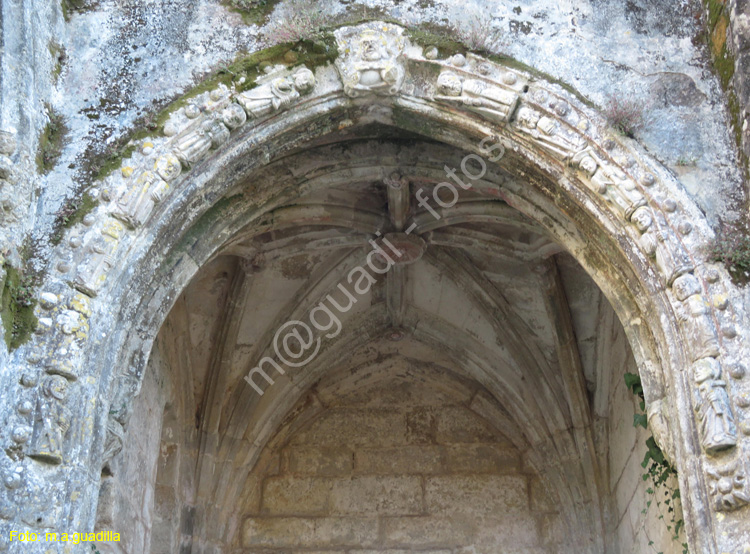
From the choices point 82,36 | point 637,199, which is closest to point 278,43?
point 82,36

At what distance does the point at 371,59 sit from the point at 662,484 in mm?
2708

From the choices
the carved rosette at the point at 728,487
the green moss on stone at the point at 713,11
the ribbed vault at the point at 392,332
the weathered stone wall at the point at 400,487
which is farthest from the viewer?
the weathered stone wall at the point at 400,487

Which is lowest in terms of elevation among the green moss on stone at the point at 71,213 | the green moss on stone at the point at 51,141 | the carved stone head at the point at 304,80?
the green moss on stone at the point at 71,213

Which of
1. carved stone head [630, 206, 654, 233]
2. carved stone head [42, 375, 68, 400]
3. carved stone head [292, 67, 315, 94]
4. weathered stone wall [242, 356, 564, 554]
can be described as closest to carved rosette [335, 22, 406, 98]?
carved stone head [292, 67, 315, 94]

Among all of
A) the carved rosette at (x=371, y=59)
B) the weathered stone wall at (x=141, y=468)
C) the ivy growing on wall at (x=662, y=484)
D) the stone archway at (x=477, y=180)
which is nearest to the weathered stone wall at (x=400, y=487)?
the weathered stone wall at (x=141, y=468)

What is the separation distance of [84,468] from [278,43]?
2273 mm

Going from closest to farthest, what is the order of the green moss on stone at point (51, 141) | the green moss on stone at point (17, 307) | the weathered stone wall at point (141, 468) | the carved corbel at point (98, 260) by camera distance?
the green moss on stone at point (17, 307) < the carved corbel at point (98, 260) < the green moss on stone at point (51, 141) < the weathered stone wall at point (141, 468)

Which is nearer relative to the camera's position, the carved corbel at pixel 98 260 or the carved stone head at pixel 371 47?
the carved corbel at pixel 98 260

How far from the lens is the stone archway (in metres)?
4.03

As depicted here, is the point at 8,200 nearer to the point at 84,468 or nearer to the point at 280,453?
the point at 84,468

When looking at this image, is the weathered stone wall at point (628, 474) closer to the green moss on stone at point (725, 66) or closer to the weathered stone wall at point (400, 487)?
the weathered stone wall at point (400, 487)

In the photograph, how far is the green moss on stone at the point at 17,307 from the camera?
13.3ft

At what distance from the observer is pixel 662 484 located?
534cm

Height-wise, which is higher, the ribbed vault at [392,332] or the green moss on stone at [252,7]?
the green moss on stone at [252,7]
